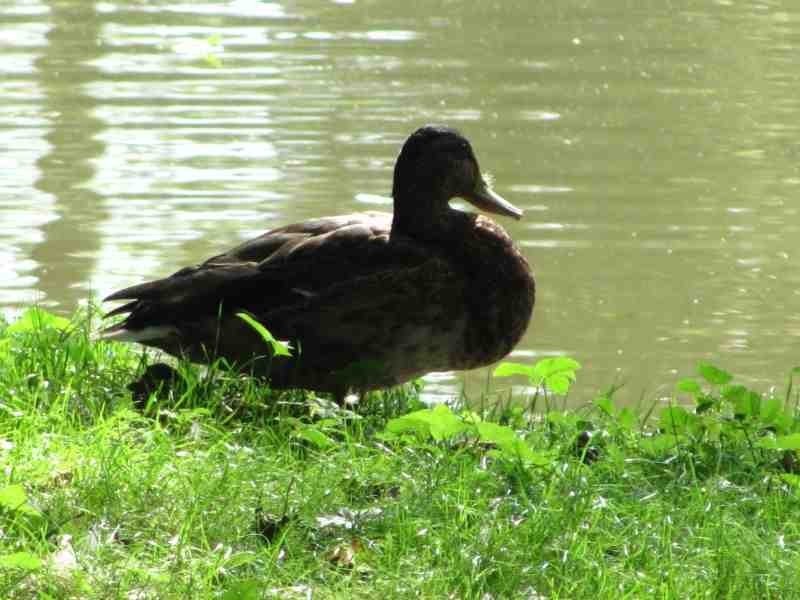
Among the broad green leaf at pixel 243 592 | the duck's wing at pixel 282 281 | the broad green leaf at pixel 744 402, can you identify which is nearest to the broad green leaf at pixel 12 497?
the broad green leaf at pixel 243 592

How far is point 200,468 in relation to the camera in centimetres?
501

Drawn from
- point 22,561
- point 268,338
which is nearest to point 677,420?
point 268,338

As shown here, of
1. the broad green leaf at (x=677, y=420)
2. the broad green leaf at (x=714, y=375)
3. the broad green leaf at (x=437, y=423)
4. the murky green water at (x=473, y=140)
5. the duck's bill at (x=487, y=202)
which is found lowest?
the murky green water at (x=473, y=140)

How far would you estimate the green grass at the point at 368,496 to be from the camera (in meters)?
4.37

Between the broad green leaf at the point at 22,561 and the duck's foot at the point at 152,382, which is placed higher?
the broad green leaf at the point at 22,561

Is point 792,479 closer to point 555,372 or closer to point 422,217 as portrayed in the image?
point 555,372

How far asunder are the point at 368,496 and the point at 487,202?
219 centimetres

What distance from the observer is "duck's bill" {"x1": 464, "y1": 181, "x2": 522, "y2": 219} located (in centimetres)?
693

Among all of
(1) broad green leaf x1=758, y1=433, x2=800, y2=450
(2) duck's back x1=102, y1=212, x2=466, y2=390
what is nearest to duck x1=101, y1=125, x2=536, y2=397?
(2) duck's back x1=102, y1=212, x2=466, y2=390

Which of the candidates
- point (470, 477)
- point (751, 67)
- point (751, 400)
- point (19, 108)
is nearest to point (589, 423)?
point (751, 400)

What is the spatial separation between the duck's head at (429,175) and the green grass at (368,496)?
80cm

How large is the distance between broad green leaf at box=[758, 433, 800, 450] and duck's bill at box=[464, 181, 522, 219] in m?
1.87

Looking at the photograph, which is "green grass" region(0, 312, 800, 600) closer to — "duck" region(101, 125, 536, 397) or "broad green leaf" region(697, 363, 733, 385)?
"broad green leaf" region(697, 363, 733, 385)

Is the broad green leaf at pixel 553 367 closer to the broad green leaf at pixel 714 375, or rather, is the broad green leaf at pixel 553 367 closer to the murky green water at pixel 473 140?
the broad green leaf at pixel 714 375
